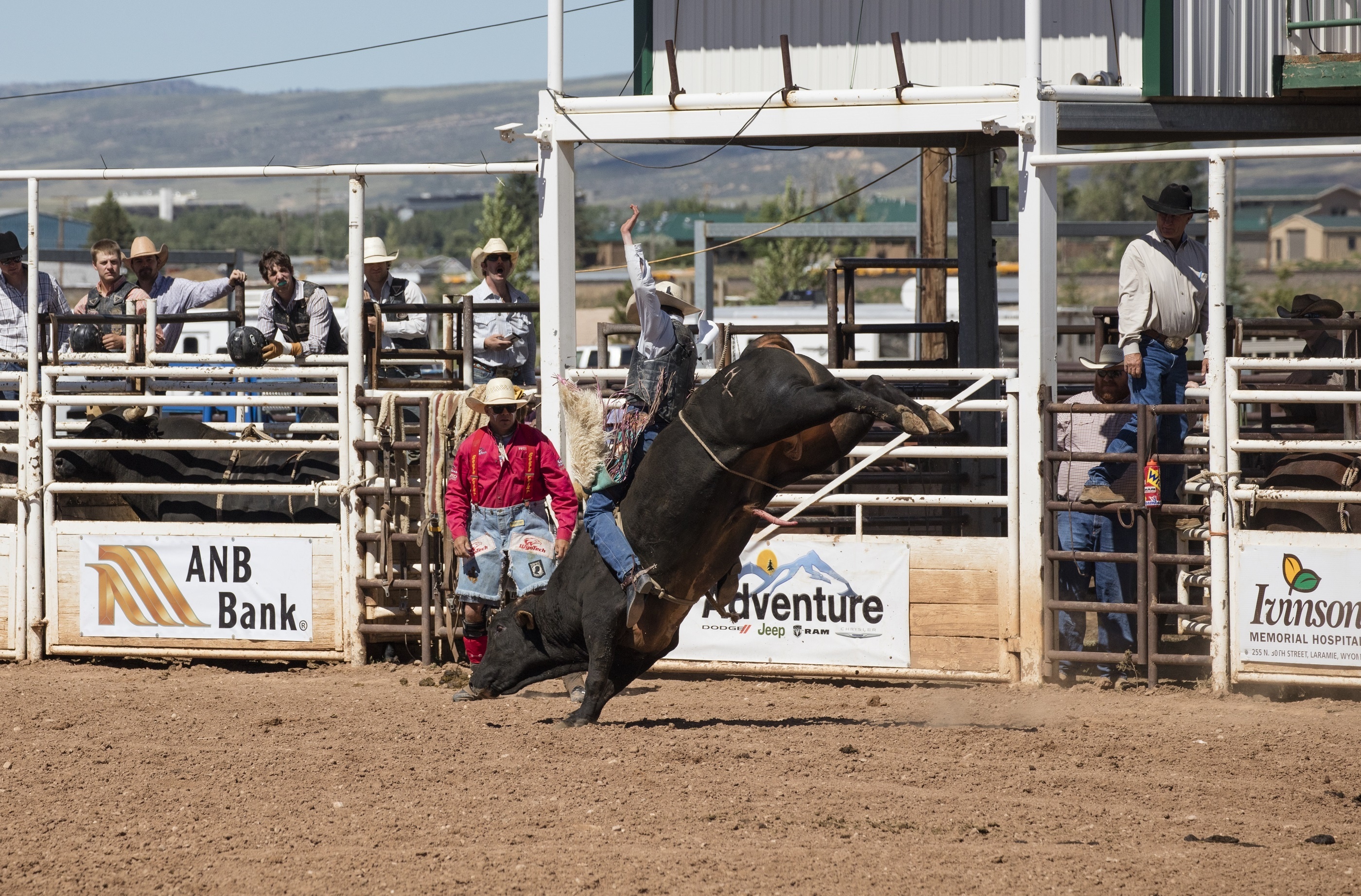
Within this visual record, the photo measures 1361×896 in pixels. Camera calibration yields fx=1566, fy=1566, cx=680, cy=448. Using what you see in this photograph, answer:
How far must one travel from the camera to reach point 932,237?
1524 centimetres

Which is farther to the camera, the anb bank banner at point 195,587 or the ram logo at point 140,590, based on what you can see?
the ram logo at point 140,590

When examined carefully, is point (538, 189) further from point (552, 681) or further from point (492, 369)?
point (552, 681)

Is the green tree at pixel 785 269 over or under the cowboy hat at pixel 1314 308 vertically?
over

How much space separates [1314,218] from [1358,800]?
145 m

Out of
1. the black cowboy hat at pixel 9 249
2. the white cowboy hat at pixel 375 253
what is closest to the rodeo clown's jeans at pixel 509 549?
the white cowboy hat at pixel 375 253

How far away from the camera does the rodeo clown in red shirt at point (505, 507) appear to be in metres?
8.70

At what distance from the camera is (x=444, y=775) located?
6570 millimetres

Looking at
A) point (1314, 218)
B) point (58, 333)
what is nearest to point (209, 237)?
point (1314, 218)

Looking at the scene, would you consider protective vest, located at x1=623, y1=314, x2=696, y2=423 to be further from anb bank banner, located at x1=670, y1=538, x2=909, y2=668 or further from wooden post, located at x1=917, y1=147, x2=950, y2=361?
wooden post, located at x1=917, y1=147, x2=950, y2=361

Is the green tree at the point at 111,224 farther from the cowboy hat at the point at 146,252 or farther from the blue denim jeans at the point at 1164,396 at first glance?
the blue denim jeans at the point at 1164,396

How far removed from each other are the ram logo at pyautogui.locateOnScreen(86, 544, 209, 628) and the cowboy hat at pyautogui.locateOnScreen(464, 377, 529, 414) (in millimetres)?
2896

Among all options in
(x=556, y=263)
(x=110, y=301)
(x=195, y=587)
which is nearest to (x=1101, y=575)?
(x=556, y=263)

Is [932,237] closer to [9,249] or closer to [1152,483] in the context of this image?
[1152,483]

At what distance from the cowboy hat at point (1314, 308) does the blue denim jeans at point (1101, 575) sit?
1.68 m
